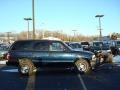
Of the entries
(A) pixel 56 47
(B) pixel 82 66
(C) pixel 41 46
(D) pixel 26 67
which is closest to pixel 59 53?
(A) pixel 56 47

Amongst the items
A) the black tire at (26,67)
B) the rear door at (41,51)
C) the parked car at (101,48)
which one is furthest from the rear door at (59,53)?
the parked car at (101,48)

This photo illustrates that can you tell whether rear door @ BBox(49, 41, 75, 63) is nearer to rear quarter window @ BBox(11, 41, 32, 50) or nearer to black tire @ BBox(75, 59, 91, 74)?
black tire @ BBox(75, 59, 91, 74)

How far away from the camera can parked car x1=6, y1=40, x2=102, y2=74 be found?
17.2 metres

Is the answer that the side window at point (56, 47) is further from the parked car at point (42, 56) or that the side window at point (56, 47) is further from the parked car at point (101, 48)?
the parked car at point (101, 48)

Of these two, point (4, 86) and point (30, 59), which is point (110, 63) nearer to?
point (30, 59)

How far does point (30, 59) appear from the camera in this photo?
17.3 meters

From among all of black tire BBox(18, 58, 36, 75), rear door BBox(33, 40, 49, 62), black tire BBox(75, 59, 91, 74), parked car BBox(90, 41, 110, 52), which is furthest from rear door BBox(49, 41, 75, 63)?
parked car BBox(90, 41, 110, 52)

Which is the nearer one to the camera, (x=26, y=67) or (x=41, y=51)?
(x=26, y=67)

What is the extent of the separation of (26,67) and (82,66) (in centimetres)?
295

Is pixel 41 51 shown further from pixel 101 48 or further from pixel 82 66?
pixel 101 48

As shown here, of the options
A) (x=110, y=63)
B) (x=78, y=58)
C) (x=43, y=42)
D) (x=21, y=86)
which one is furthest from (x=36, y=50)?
(x=110, y=63)

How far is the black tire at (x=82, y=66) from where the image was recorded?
57.3 feet

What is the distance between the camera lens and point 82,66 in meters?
17.6

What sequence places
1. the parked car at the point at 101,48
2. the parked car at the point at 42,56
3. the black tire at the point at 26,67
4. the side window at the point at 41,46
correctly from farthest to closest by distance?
the parked car at the point at 101,48 < the side window at the point at 41,46 < the parked car at the point at 42,56 < the black tire at the point at 26,67
